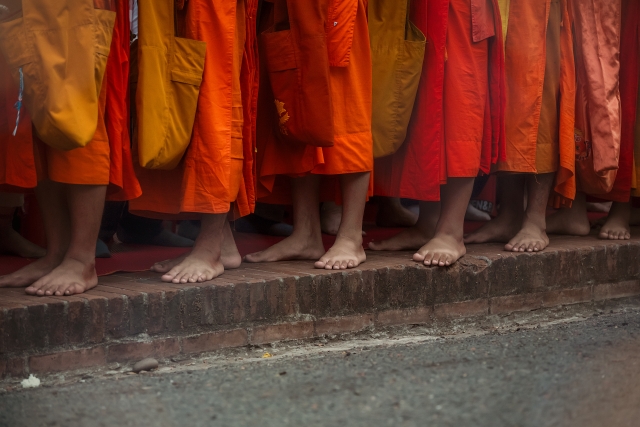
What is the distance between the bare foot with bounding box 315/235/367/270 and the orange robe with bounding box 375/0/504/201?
37 cm

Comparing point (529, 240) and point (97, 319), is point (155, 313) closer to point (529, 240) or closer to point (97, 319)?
point (97, 319)

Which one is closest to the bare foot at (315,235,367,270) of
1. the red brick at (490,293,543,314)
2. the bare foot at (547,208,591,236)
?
the red brick at (490,293,543,314)

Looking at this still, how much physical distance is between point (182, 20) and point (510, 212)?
1.95 m

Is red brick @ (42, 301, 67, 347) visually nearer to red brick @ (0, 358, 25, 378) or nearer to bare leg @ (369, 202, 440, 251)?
red brick @ (0, 358, 25, 378)

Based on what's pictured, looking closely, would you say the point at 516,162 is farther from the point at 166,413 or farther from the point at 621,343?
the point at 166,413

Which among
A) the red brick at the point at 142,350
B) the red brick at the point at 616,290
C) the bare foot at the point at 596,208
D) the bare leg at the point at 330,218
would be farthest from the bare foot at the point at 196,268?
the bare foot at the point at 596,208

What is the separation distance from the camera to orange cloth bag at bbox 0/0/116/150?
2572 mm

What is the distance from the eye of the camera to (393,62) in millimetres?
3555

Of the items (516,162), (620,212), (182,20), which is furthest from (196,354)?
(620,212)

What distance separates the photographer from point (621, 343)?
3002 millimetres

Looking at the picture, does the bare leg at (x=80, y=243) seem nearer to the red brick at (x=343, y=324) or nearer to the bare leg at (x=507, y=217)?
the red brick at (x=343, y=324)

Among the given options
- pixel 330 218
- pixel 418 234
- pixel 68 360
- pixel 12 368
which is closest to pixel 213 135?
pixel 68 360

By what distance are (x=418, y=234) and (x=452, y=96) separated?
0.66 m

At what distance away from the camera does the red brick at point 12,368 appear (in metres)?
2.50
